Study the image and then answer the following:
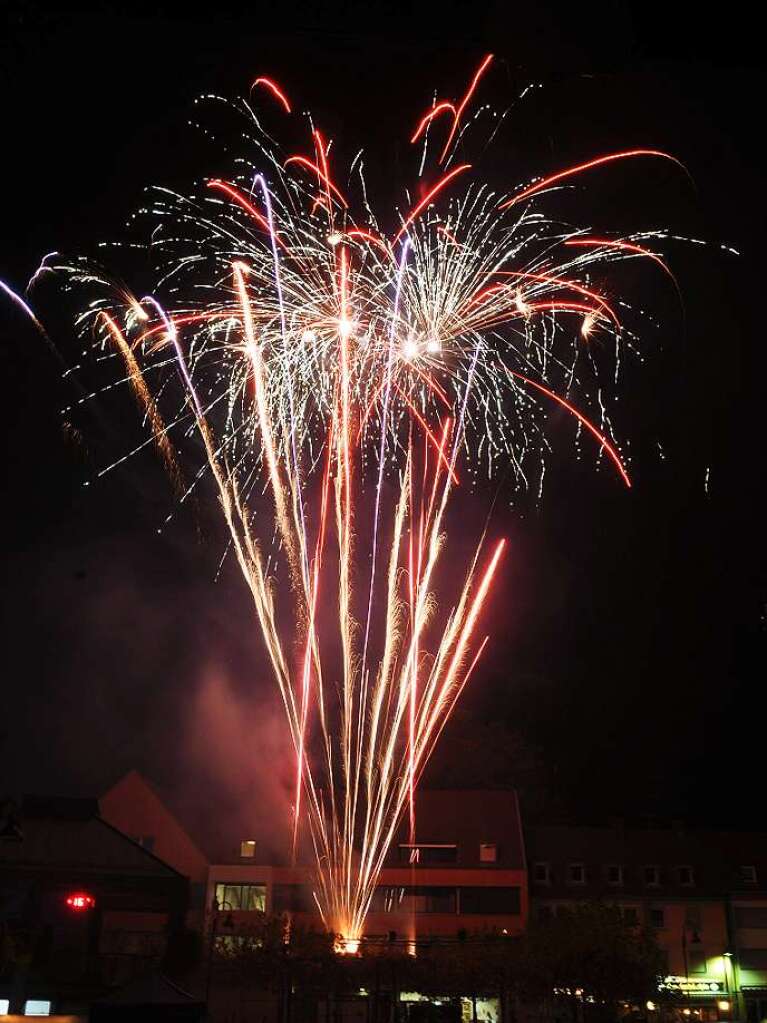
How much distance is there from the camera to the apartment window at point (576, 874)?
37.9 meters

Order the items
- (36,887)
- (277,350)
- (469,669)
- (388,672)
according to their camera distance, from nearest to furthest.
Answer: (277,350) < (388,672) < (36,887) < (469,669)

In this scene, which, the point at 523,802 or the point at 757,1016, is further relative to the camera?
the point at 523,802

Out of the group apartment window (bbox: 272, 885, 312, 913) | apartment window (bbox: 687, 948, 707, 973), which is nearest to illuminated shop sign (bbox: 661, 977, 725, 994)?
apartment window (bbox: 687, 948, 707, 973)

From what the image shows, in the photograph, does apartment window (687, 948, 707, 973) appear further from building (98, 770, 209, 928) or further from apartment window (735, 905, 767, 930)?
building (98, 770, 209, 928)

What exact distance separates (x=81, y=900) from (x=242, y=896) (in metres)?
9.80

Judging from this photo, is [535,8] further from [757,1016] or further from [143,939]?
[757,1016]

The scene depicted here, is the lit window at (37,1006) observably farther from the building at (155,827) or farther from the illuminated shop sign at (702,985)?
the illuminated shop sign at (702,985)

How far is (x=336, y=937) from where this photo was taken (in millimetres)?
24125

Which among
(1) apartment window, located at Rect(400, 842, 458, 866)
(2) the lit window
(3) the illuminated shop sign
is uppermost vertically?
(1) apartment window, located at Rect(400, 842, 458, 866)

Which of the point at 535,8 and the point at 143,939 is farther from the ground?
the point at 535,8

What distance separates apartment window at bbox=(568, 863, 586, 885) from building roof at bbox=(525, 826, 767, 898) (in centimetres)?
6

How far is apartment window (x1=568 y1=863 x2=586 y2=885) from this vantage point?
124ft

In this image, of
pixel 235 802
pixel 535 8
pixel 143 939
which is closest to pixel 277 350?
pixel 535 8

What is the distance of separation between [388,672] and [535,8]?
19762 millimetres
